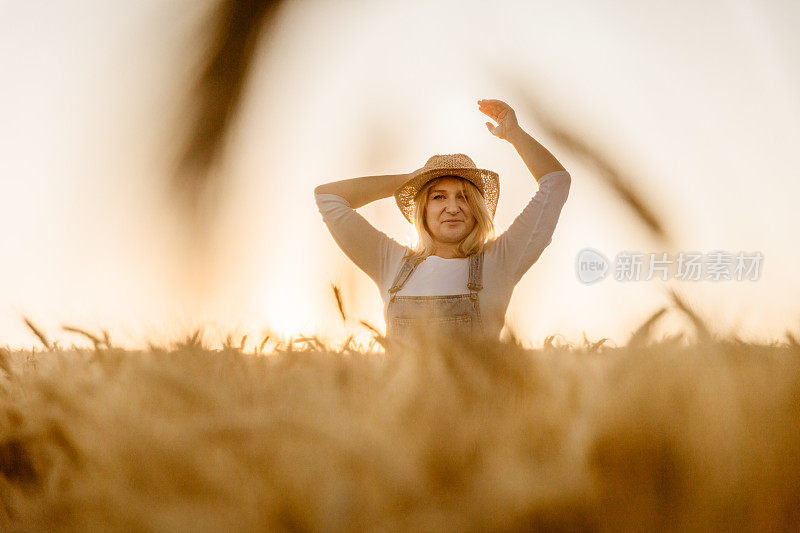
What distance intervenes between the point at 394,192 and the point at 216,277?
221 centimetres

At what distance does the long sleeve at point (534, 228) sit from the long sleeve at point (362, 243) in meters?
Answer: 0.49

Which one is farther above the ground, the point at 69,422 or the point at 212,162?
the point at 212,162

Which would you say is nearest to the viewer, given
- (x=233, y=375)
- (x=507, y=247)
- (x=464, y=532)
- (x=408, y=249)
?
(x=464, y=532)

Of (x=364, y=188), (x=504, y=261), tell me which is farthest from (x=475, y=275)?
(x=364, y=188)

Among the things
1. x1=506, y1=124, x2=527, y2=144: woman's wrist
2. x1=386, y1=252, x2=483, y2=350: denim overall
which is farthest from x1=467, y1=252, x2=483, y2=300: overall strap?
x1=506, y1=124, x2=527, y2=144: woman's wrist

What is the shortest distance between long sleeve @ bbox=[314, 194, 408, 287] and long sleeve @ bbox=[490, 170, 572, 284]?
0.49m

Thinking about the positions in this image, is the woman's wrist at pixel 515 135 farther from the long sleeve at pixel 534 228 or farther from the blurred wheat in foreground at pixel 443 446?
the blurred wheat in foreground at pixel 443 446

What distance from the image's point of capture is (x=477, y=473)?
0.77 feet

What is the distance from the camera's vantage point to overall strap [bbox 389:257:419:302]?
228 cm

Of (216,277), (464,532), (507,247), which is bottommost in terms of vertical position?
(464,532)

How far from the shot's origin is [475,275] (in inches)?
86.0

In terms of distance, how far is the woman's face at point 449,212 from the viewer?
7.80ft

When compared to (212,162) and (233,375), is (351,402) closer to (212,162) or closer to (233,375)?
(233,375)

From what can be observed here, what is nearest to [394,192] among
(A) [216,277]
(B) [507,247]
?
(B) [507,247]
